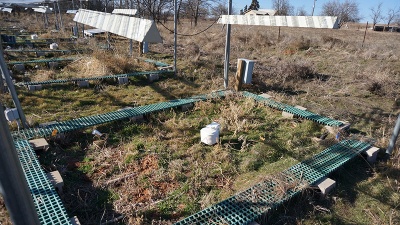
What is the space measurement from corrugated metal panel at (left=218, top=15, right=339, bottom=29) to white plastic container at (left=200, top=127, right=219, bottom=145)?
2.30m

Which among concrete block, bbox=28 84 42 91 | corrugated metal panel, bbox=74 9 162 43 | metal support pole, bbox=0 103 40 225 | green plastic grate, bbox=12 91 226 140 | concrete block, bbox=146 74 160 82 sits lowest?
green plastic grate, bbox=12 91 226 140

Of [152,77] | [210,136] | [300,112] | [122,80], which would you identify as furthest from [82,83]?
[300,112]

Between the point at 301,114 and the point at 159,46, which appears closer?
the point at 301,114

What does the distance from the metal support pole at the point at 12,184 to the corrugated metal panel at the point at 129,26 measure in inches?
174

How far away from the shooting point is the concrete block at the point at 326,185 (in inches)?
129

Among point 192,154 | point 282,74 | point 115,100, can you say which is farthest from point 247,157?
point 282,74

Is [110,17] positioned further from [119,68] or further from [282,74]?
[282,74]

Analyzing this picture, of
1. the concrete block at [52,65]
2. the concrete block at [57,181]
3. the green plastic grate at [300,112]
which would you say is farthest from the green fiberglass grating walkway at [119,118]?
the concrete block at [52,65]

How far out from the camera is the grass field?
3.09m

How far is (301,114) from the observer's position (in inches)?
211

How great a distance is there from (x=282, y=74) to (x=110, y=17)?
5288 millimetres

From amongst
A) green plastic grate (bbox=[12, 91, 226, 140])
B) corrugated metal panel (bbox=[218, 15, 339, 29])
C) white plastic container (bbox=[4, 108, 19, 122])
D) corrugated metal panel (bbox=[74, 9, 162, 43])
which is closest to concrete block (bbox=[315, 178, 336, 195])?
corrugated metal panel (bbox=[218, 15, 339, 29])

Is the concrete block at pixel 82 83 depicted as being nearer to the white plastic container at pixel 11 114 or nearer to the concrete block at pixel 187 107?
the white plastic container at pixel 11 114

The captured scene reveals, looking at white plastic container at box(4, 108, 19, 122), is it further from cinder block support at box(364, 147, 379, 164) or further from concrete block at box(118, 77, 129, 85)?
cinder block support at box(364, 147, 379, 164)
